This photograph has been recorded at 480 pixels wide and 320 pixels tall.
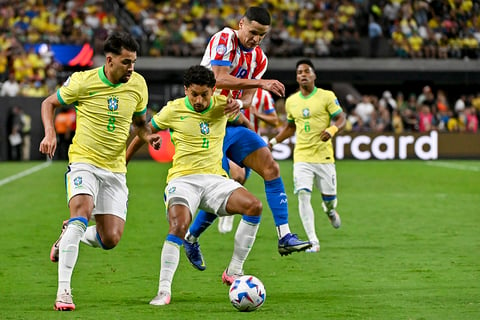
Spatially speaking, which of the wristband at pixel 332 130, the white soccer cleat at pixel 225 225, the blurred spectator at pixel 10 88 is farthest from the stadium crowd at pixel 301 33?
the wristband at pixel 332 130

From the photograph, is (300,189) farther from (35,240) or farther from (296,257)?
(35,240)

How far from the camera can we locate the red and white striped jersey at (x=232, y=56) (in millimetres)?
9492

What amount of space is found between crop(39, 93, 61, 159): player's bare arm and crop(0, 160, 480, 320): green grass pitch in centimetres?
122

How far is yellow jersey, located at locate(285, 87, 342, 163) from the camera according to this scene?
42.1 ft

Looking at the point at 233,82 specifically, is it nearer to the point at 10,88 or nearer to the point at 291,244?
the point at 291,244

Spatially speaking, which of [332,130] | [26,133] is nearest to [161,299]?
[332,130]

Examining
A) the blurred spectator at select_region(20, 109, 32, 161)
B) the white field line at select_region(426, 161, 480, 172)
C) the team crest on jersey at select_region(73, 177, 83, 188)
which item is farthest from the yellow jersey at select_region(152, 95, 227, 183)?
the blurred spectator at select_region(20, 109, 32, 161)

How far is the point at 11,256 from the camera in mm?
11367

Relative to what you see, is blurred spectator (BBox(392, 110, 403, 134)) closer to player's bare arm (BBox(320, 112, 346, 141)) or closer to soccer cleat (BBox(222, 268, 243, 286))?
player's bare arm (BBox(320, 112, 346, 141))

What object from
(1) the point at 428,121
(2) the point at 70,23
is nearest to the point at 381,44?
(1) the point at 428,121

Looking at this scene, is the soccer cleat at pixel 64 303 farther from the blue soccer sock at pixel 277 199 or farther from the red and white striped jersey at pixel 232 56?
the red and white striped jersey at pixel 232 56

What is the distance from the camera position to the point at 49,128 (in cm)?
802

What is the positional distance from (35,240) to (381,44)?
26.0m

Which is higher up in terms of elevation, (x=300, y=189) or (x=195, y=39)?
(x=195, y=39)
